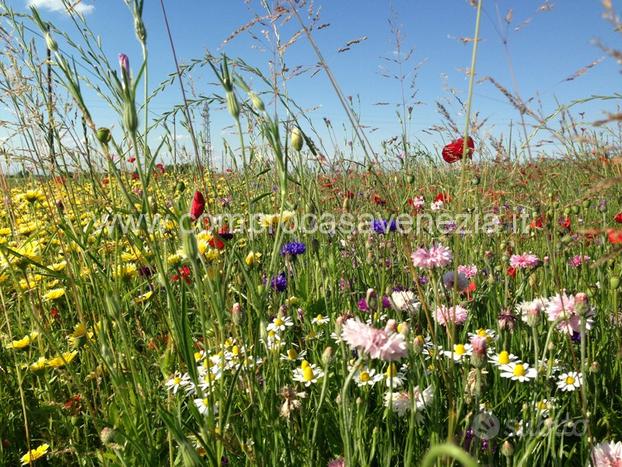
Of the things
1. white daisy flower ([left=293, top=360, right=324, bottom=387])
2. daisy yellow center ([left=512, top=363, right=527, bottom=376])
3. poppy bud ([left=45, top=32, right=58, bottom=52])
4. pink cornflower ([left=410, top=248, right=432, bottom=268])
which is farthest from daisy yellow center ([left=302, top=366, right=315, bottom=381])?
poppy bud ([left=45, top=32, right=58, bottom=52])

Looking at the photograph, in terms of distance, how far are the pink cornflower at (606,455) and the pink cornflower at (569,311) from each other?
26 centimetres

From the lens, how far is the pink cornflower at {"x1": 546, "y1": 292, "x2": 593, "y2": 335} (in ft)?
3.28

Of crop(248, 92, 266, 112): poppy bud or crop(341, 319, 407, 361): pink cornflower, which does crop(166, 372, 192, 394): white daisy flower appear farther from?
crop(248, 92, 266, 112): poppy bud

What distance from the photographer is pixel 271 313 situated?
159 centimetres

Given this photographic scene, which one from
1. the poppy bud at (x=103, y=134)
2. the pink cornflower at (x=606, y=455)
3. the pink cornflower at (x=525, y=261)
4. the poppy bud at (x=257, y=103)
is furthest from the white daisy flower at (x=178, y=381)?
the pink cornflower at (x=525, y=261)

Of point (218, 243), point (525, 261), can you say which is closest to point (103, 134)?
point (218, 243)

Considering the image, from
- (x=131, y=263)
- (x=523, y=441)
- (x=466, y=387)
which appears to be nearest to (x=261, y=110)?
(x=466, y=387)

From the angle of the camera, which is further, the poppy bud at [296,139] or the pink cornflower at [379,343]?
the poppy bud at [296,139]

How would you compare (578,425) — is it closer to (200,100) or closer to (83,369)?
(200,100)

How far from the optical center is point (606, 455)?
844mm

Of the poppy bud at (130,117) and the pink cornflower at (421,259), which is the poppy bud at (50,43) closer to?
the poppy bud at (130,117)

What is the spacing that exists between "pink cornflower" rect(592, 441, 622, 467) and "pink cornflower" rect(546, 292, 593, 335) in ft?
0.86

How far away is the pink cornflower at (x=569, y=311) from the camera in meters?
1.00

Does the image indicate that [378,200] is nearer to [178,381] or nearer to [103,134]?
[178,381]
